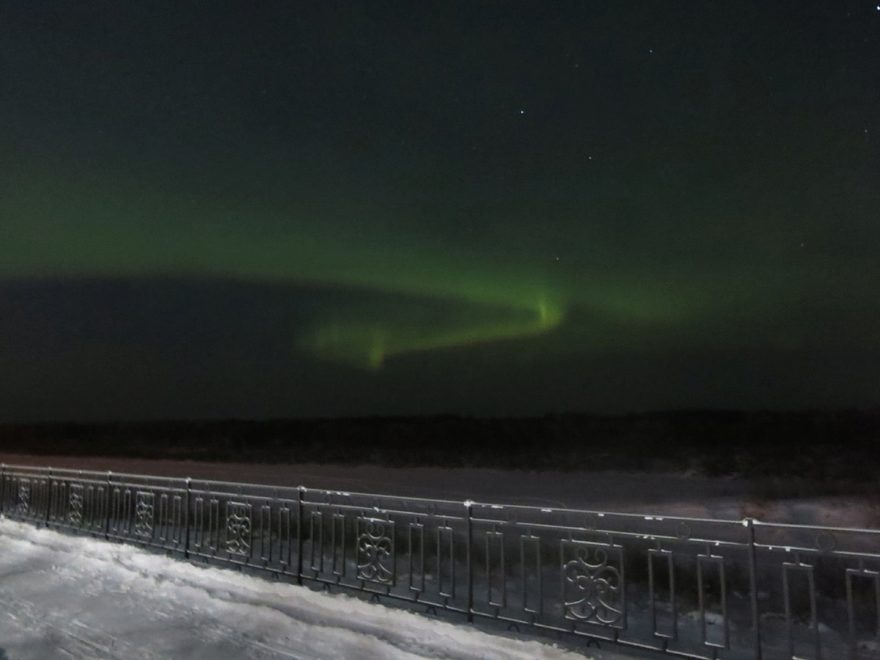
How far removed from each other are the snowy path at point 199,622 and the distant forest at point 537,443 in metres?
19.2

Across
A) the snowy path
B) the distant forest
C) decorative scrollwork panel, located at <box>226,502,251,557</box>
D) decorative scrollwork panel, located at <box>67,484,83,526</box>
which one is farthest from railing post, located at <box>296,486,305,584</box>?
the distant forest

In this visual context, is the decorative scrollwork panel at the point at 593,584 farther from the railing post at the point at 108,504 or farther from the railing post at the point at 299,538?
the railing post at the point at 108,504

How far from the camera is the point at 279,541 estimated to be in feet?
24.9

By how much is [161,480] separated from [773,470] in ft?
70.7

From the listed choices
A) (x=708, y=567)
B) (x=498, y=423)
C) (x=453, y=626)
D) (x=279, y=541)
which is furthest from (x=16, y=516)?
(x=498, y=423)

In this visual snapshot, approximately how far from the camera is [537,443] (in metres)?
35.2

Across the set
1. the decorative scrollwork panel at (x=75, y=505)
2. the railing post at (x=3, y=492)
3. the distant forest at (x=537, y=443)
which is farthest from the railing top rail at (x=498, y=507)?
the distant forest at (x=537, y=443)

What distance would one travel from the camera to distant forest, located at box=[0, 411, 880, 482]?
23.6 metres

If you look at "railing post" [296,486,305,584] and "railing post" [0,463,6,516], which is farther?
"railing post" [0,463,6,516]

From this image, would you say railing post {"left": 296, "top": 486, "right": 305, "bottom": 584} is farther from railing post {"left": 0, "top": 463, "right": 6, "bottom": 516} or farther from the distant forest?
the distant forest

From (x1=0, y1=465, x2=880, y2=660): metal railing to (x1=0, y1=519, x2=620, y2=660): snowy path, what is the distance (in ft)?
1.22

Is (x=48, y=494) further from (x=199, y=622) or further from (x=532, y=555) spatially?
(x=532, y=555)

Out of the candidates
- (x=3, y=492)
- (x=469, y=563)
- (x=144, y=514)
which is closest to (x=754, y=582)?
(x=469, y=563)

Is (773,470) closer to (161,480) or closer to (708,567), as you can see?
(708,567)
